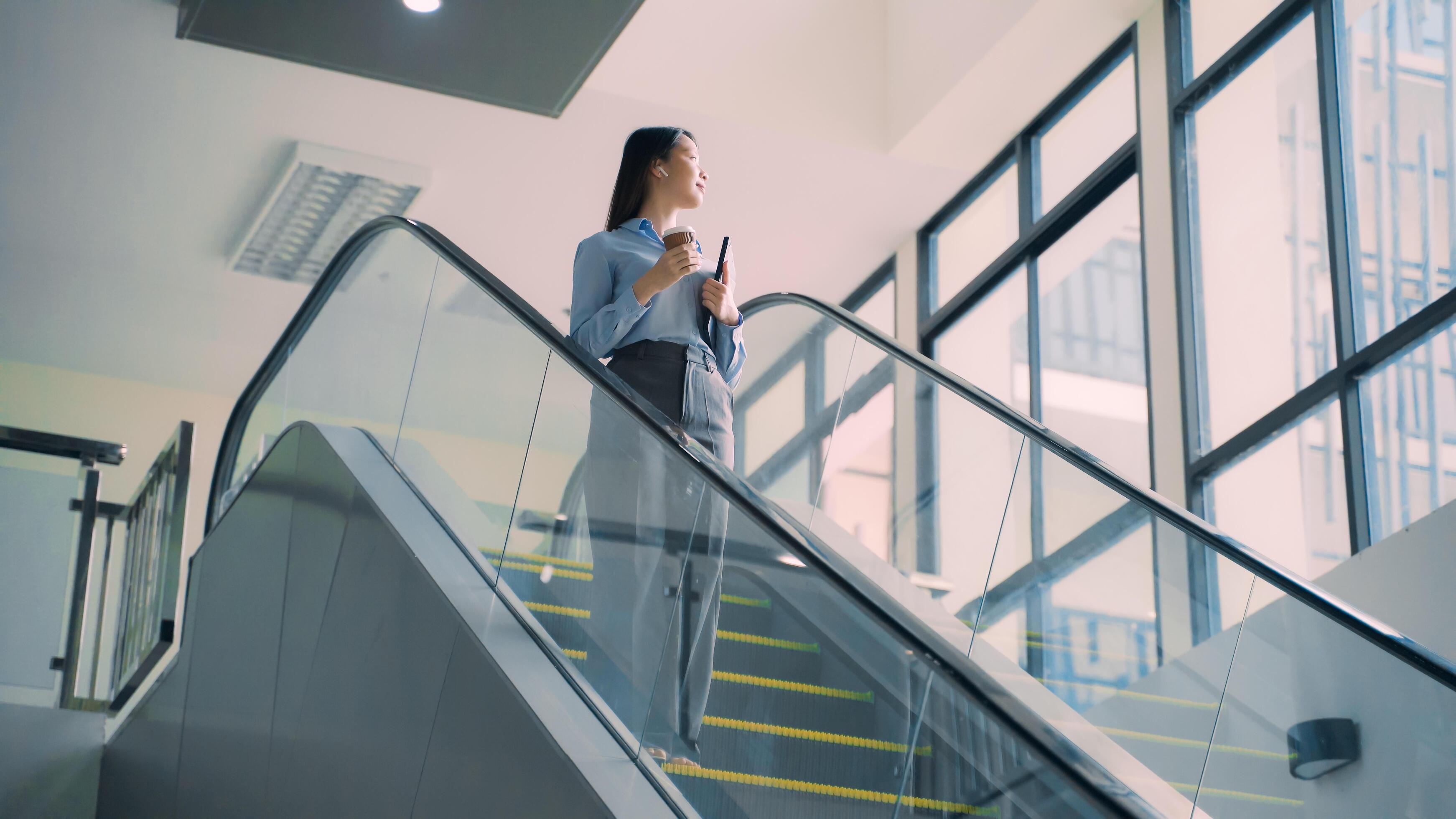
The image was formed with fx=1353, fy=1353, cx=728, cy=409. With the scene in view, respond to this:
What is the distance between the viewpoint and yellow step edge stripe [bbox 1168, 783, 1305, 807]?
310 cm

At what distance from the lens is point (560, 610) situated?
3.20 m

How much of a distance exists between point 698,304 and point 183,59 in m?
5.36

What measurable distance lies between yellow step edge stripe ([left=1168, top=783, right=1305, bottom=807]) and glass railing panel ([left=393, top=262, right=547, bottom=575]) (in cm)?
167

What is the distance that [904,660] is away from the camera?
6.99 ft

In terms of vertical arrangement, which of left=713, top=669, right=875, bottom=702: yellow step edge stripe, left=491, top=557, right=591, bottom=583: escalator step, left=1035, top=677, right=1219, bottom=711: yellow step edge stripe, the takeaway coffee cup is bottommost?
left=713, top=669, right=875, bottom=702: yellow step edge stripe

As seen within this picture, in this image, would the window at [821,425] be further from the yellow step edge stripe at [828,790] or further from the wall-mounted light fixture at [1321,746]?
the yellow step edge stripe at [828,790]

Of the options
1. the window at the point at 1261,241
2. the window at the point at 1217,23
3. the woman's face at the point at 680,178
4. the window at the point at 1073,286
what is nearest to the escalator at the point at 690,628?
the woman's face at the point at 680,178

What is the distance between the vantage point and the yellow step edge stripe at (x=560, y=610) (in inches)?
121

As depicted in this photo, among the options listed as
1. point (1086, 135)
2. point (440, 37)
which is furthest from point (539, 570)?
point (1086, 135)

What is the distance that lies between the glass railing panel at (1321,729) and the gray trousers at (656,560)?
1.32m

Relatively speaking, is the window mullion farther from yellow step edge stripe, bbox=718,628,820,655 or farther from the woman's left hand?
yellow step edge stripe, bbox=718,628,820,655

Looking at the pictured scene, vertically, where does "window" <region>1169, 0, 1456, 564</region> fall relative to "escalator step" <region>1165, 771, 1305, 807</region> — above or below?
above

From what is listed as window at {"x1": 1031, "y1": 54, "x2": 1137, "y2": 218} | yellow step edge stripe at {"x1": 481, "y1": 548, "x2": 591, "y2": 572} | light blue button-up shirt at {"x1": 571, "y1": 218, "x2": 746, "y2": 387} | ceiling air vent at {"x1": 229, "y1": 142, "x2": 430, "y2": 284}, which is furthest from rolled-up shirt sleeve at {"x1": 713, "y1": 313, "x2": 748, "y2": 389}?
ceiling air vent at {"x1": 229, "y1": 142, "x2": 430, "y2": 284}

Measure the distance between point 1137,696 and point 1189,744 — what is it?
0.31m
